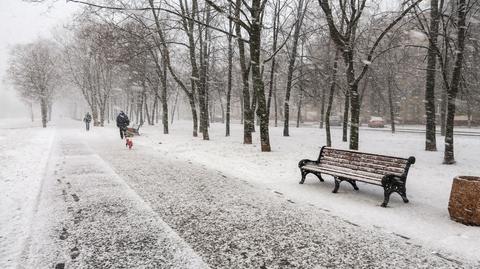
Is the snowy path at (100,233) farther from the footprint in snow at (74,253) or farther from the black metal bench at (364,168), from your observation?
the black metal bench at (364,168)

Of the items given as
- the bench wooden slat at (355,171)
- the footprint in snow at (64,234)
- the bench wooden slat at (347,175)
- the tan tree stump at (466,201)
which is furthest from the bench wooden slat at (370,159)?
the footprint in snow at (64,234)

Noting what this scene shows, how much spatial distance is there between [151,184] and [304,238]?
4.86m

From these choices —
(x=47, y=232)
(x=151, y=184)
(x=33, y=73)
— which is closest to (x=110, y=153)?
(x=151, y=184)

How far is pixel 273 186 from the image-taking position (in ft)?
27.0

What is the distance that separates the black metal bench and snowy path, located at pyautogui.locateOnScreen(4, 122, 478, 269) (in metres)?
1.29

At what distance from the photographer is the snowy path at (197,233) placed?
162 inches

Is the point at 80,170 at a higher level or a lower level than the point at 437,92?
lower

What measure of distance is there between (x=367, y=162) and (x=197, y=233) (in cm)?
442

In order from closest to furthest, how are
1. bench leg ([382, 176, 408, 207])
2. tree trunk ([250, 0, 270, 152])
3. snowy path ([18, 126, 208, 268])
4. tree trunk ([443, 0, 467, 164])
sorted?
snowy path ([18, 126, 208, 268]) < bench leg ([382, 176, 408, 207]) < tree trunk ([443, 0, 467, 164]) < tree trunk ([250, 0, 270, 152])

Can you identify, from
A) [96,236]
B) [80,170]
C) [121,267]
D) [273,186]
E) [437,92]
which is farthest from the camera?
[437,92]

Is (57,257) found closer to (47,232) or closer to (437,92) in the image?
(47,232)

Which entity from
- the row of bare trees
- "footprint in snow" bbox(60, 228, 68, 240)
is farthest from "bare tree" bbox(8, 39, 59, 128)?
"footprint in snow" bbox(60, 228, 68, 240)

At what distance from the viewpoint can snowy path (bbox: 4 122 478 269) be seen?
13.5ft

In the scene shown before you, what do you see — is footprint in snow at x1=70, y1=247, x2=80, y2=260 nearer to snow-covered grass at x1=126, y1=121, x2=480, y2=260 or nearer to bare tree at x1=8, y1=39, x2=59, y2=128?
snow-covered grass at x1=126, y1=121, x2=480, y2=260
